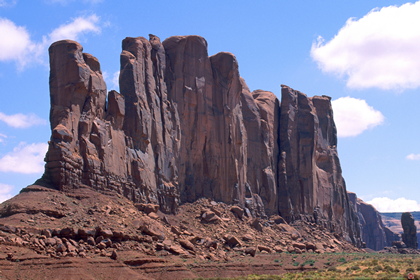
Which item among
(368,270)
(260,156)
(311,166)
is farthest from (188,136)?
(368,270)

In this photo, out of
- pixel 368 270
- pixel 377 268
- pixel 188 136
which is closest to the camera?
pixel 368 270

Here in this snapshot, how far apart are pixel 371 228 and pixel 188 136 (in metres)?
87.2

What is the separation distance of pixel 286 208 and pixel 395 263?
27017 millimetres

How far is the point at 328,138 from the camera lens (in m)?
103

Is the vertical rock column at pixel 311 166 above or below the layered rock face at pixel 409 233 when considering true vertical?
above

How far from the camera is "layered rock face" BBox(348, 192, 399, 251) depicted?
148125mm

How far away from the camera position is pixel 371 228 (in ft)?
498

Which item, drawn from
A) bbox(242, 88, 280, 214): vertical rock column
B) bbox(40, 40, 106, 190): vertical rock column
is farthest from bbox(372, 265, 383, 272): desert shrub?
bbox(242, 88, 280, 214): vertical rock column

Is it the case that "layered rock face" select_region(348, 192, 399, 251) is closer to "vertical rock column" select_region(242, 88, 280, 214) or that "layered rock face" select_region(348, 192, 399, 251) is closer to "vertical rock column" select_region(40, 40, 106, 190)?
"vertical rock column" select_region(242, 88, 280, 214)

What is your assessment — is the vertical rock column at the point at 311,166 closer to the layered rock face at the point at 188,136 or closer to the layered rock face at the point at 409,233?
the layered rock face at the point at 188,136

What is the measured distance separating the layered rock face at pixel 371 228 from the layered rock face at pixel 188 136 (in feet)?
144

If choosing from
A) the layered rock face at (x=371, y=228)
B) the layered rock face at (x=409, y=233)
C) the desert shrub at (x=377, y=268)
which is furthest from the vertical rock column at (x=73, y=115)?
the layered rock face at (x=371, y=228)

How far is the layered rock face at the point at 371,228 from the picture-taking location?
148125 mm

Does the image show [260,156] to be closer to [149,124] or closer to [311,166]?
[311,166]
